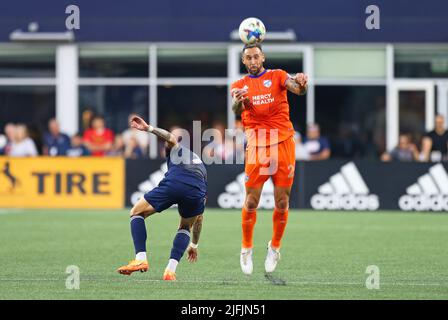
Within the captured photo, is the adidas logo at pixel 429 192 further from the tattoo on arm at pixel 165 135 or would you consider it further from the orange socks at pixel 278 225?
the tattoo on arm at pixel 165 135

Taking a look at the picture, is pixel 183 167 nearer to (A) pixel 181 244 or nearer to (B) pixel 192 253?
(A) pixel 181 244

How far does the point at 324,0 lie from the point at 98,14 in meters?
5.59

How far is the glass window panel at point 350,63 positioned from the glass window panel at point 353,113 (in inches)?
13.4

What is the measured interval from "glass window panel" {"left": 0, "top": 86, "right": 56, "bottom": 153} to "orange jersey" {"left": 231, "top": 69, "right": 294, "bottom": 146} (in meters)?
16.9

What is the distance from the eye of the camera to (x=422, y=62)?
91.8 feet

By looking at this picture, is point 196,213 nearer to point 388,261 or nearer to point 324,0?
point 388,261

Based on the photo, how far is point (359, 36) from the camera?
27.6 meters

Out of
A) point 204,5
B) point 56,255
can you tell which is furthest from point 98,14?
point 56,255

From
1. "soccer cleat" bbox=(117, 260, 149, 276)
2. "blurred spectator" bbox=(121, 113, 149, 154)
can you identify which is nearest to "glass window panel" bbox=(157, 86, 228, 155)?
"blurred spectator" bbox=(121, 113, 149, 154)

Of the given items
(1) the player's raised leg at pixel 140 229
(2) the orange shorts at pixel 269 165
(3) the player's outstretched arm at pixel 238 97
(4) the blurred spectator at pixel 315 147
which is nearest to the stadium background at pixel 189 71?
(4) the blurred spectator at pixel 315 147

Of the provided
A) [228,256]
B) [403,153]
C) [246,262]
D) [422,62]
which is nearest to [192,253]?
[246,262]

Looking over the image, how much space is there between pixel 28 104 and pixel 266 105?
56.8 feet

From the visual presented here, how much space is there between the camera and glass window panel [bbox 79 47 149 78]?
28.2 m

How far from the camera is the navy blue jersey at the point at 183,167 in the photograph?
11.1 metres
